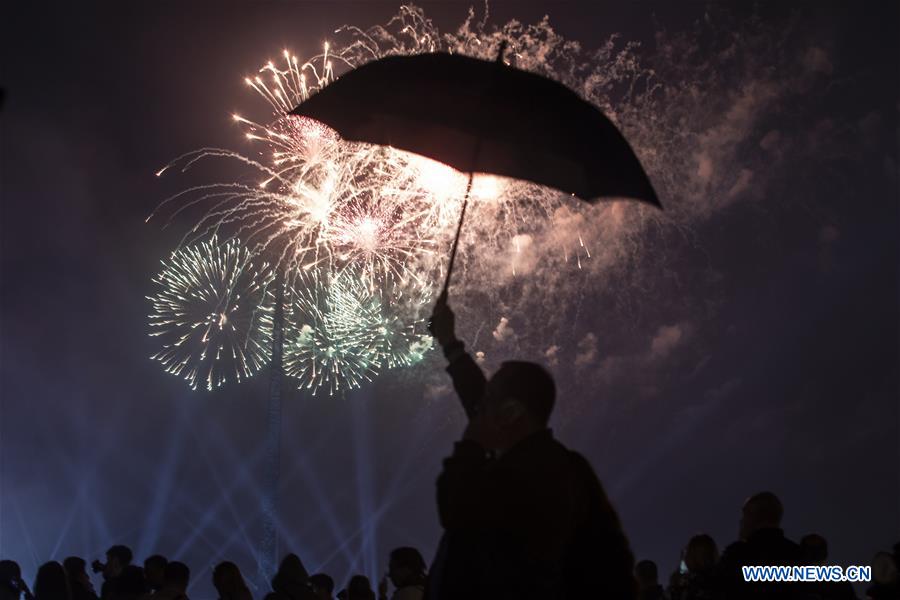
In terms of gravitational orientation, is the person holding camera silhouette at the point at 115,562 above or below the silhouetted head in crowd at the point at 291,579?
above

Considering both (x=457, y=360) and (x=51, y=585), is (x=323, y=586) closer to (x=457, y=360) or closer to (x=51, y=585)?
(x=51, y=585)

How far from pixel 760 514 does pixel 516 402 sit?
2754 mm

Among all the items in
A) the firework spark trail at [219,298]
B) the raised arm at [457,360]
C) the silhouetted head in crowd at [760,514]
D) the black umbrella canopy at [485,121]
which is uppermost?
the firework spark trail at [219,298]

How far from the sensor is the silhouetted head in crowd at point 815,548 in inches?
223

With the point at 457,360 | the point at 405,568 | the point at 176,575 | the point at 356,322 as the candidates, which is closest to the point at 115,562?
the point at 176,575

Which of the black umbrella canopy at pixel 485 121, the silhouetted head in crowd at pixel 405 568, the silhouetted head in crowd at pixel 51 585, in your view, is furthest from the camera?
the silhouetted head in crowd at pixel 51 585

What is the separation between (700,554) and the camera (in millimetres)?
5598

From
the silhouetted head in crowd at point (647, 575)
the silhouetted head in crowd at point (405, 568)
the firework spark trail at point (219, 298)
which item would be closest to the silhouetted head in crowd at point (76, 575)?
the silhouetted head in crowd at point (405, 568)

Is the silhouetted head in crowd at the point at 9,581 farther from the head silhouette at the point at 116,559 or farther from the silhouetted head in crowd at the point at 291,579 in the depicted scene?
the silhouetted head in crowd at the point at 291,579

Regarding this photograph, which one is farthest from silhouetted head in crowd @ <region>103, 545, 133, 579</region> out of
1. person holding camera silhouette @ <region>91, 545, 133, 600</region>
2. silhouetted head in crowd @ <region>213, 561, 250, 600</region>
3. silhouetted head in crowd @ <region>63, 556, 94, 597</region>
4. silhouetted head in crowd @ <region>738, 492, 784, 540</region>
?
silhouetted head in crowd @ <region>738, 492, 784, 540</region>

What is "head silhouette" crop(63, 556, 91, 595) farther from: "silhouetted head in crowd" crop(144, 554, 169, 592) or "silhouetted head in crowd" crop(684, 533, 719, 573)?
"silhouetted head in crowd" crop(684, 533, 719, 573)

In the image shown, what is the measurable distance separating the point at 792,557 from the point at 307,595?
340 cm

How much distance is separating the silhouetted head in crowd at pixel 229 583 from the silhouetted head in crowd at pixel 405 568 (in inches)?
43.7

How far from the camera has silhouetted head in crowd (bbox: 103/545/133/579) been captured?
7863mm
